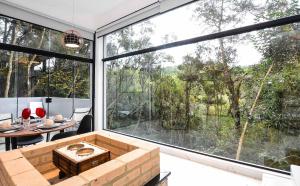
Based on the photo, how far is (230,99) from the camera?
2705 millimetres

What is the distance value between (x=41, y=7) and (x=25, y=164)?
3843 millimetres

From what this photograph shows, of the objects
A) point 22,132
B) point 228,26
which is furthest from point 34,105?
point 228,26

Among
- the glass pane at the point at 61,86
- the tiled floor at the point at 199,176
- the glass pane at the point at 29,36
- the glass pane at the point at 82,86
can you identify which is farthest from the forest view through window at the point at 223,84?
the glass pane at the point at 29,36

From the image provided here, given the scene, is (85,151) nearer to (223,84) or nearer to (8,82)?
(223,84)

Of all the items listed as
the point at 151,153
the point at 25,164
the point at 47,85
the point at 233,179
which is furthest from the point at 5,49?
the point at 233,179

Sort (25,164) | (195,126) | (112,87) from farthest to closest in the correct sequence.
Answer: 1. (112,87)
2. (195,126)
3. (25,164)

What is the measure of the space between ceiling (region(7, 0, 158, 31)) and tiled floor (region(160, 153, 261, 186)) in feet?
10.0

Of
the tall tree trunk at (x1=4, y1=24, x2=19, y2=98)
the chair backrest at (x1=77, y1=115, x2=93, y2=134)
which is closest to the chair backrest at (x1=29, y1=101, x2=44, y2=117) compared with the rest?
the tall tree trunk at (x1=4, y1=24, x2=19, y2=98)

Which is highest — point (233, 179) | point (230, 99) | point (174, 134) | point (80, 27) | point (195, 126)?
point (80, 27)

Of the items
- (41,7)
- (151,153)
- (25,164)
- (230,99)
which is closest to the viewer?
(25,164)

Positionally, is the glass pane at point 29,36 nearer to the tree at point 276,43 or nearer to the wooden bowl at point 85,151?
the wooden bowl at point 85,151

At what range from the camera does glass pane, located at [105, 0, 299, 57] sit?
2.41m

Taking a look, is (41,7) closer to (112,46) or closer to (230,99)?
(112,46)

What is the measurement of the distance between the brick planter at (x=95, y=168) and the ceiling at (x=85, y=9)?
306 centimetres
